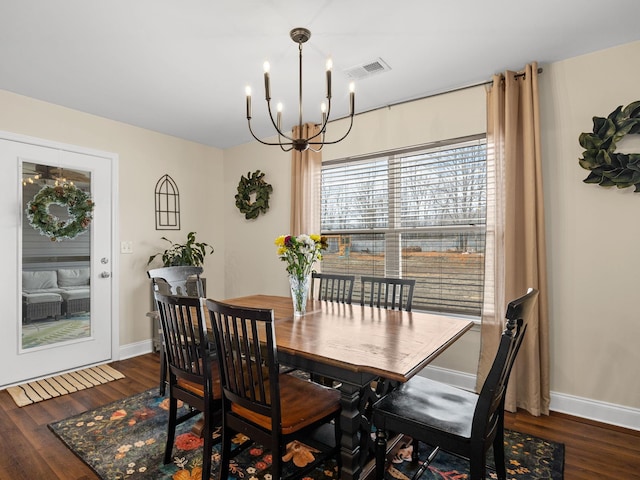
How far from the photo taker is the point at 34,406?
281 cm

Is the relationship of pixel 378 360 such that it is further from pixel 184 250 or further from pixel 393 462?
pixel 184 250

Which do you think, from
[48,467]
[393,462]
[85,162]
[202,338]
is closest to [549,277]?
[393,462]

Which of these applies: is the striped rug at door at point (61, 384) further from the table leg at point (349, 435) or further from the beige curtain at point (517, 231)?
the beige curtain at point (517, 231)

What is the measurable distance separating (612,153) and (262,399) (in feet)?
8.97

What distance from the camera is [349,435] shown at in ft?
5.38

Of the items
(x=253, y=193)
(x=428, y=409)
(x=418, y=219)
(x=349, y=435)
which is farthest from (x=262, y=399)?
(x=253, y=193)

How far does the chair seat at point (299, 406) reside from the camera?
1.58m

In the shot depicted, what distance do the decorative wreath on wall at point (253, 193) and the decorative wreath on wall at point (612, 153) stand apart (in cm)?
318

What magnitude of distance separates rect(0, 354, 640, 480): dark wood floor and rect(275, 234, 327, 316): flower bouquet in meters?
1.51

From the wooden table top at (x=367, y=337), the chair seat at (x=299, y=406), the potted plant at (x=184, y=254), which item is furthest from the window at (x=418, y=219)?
the chair seat at (x=299, y=406)

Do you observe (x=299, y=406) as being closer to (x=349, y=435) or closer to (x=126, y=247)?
(x=349, y=435)

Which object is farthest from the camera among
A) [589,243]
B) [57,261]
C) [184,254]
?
[184,254]

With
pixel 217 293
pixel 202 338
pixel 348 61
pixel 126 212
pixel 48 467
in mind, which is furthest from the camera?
pixel 217 293

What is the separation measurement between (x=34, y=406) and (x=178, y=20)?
3.07 meters
